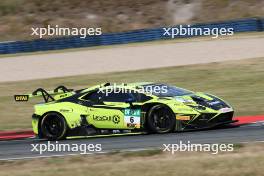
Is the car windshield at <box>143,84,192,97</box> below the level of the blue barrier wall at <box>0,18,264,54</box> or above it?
below

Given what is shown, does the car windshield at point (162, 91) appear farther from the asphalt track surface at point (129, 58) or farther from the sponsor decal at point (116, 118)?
the asphalt track surface at point (129, 58)

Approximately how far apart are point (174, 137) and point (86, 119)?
2.17 metres

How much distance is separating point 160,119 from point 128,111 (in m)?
0.70

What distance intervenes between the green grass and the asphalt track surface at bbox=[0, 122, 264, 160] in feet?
13.8

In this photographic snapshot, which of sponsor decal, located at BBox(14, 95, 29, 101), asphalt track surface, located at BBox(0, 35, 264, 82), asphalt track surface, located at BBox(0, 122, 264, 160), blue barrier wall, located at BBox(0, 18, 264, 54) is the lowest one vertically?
asphalt track surface, located at BBox(0, 122, 264, 160)

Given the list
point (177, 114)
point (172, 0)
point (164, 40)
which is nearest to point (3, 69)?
point (164, 40)

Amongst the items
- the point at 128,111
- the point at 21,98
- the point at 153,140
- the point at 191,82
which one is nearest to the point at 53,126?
the point at 21,98

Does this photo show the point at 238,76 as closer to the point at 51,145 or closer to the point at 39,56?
the point at 51,145

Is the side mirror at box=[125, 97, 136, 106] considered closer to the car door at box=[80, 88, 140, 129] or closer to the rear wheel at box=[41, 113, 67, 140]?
the car door at box=[80, 88, 140, 129]

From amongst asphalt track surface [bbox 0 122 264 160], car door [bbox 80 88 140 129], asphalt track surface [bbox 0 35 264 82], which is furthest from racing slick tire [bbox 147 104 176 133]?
asphalt track surface [bbox 0 35 264 82]

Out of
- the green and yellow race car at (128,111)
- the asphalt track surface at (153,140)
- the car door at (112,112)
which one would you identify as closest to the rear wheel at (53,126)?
the green and yellow race car at (128,111)

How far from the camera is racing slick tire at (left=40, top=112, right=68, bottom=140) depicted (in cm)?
1340

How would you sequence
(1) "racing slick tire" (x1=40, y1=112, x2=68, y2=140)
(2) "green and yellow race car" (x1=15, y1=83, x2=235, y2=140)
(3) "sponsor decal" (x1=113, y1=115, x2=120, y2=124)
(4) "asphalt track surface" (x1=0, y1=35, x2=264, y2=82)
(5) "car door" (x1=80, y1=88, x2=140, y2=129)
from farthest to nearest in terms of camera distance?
1. (4) "asphalt track surface" (x1=0, y1=35, x2=264, y2=82)
2. (1) "racing slick tire" (x1=40, y1=112, x2=68, y2=140)
3. (3) "sponsor decal" (x1=113, y1=115, x2=120, y2=124)
4. (5) "car door" (x1=80, y1=88, x2=140, y2=129)
5. (2) "green and yellow race car" (x1=15, y1=83, x2=235, y2=140)

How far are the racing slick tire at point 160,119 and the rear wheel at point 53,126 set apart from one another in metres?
1.91
